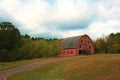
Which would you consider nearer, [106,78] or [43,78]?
[106,78]

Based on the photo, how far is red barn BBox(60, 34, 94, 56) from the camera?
319 ft

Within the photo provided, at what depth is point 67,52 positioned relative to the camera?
101 metres

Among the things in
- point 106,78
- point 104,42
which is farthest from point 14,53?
point 106,78

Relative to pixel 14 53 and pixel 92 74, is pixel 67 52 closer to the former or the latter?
pixel 14 53

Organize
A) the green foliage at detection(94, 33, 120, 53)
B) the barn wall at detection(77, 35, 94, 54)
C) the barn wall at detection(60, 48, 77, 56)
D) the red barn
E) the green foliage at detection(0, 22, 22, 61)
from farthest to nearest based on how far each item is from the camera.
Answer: the barn wall at detection(77, 35, 94, 54) → the barn wall at detection(60, 48, 77, 56) → the green foliage at detection(94, 33, 120, 53) → the red barn → the green foliage at detection(0, 22, 22, 61)

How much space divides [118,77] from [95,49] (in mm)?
89909

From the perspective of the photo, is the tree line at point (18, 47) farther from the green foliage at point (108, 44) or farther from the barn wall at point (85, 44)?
the green foliage at point (108, 44)

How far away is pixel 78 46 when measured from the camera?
97.1 m

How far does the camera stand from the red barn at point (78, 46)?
319 ft

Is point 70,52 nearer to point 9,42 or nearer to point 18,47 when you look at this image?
point 18,47

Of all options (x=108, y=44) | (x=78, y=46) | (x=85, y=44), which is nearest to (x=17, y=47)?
(x=78, y=46)

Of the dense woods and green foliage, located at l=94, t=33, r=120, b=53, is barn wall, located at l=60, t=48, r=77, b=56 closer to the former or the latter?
green foliage, located at l=94, t=33, r=120, b=53

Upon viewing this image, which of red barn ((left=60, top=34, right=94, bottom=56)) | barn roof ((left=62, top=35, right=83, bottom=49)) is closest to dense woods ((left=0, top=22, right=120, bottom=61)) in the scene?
red barn ((left=60, top=34, right=94, bottom=56))

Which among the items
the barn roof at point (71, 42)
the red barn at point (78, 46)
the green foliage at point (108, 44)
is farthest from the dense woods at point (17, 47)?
the green foliage at point (108, 44)
